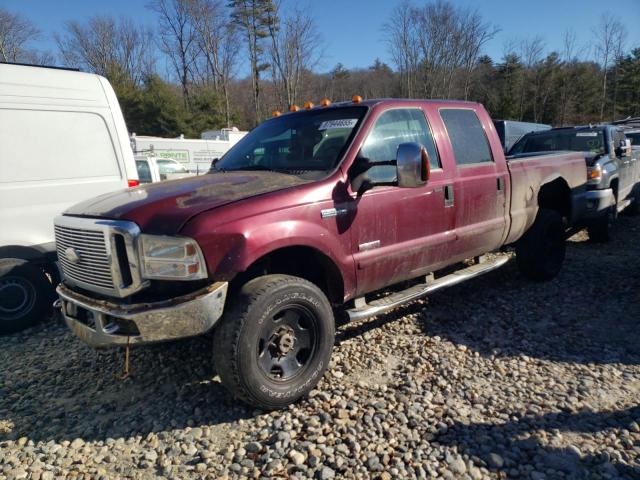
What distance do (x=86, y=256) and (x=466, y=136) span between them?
3455 mm

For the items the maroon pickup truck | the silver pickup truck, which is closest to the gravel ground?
the maroon pickup truck

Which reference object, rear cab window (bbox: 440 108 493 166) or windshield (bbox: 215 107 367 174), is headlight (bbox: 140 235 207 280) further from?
rear cab window (bbox: 440 108 493 166)

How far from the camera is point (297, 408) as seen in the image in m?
2.91

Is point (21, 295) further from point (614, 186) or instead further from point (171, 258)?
point (614, 186)

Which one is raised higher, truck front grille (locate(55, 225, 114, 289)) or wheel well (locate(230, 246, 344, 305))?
truck front grille (locate(55, 225, 114, 289))

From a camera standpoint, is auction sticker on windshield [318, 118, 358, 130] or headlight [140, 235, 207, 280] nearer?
headlight [140, 235, 207, 280]

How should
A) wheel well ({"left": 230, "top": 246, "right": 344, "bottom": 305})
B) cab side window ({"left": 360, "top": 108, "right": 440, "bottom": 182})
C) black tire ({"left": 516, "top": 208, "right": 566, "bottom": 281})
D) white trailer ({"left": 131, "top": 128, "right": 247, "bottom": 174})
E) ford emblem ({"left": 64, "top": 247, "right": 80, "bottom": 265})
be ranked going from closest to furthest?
1. ford emblem ({"left": 64, "top": 247, "right": 80, "bottom": 265})
2. wheel well ({"left": 230, "top": 246, "right": 344, "bottom": 305})
3. cab side window ({"left": 360, "top": 108, "right": 440, "bottom": 182})
4. black tire ({"left": 516, "top": 208, "right": 566, "bottom": 281})
5. white trailer ({"left": 131, "top": 128, "right": 247, "bottom": 174})

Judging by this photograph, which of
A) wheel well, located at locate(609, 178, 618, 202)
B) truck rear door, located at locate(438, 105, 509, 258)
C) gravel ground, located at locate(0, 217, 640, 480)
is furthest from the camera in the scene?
wheel well, located at locate(609, 178, 618, 202)

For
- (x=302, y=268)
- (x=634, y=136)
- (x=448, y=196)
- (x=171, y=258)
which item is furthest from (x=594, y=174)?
(x=171, y=258)

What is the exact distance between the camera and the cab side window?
3350 millimetres

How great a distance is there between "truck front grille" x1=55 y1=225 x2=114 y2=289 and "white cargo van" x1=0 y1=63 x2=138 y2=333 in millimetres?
1748

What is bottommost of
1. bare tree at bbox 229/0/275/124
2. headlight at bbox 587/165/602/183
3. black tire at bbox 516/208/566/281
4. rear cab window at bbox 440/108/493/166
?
black tire at bbox 516/208/566/281

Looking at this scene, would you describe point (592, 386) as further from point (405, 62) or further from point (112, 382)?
point (405, 62)

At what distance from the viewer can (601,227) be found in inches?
269
